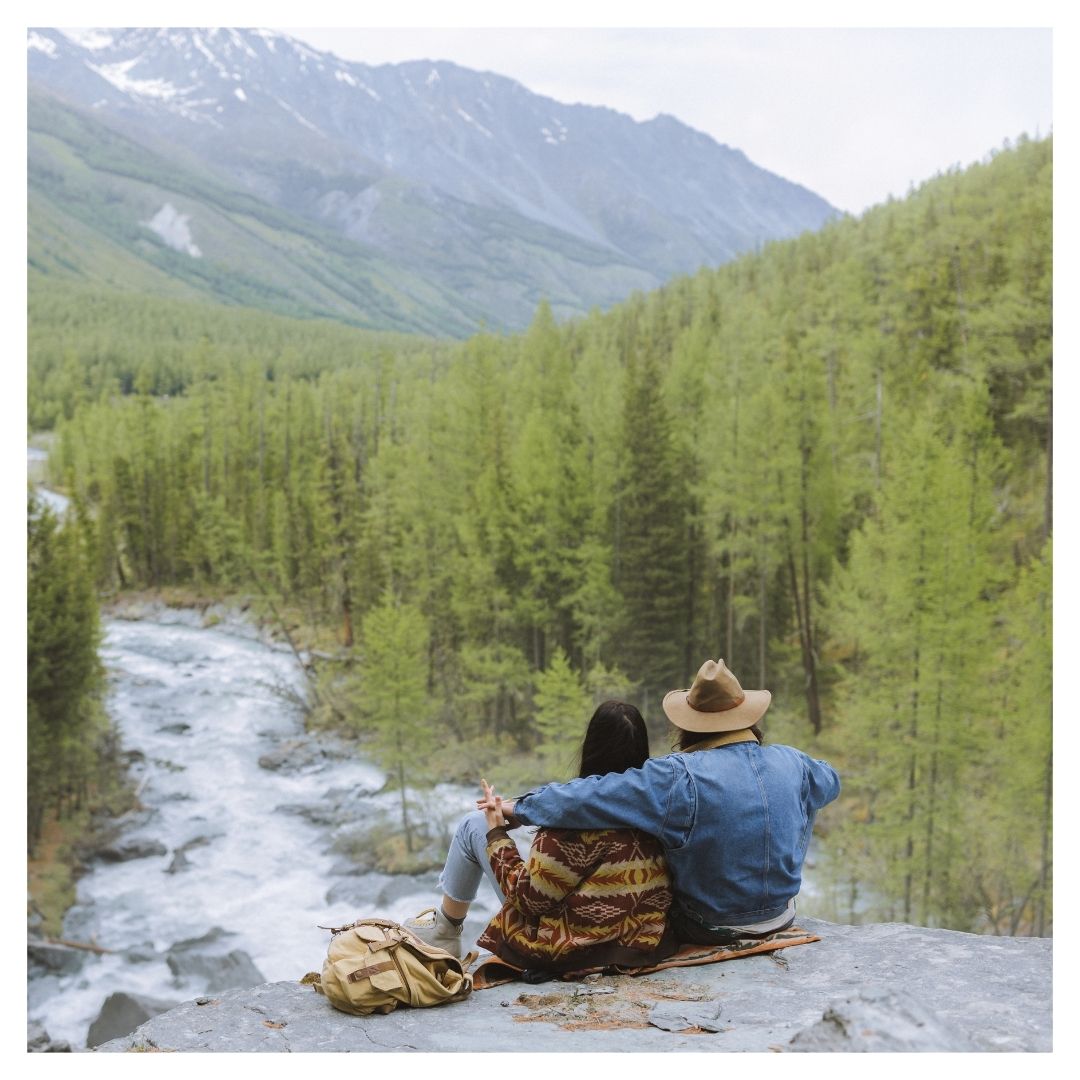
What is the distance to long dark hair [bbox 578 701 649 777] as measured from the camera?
396 centimetres

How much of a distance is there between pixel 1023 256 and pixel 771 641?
44.0ft

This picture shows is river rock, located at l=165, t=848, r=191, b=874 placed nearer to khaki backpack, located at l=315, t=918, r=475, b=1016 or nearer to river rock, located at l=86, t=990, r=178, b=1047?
river rock, located at l=86, t=990, r=178, b=1047

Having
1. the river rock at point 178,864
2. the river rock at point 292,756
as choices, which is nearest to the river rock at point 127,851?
the river rock at point 178,864

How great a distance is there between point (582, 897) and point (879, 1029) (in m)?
1.26

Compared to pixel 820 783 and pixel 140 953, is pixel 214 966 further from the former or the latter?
pixel 820 783

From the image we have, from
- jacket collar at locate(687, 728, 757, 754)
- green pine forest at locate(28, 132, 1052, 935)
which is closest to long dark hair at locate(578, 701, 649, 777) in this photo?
jacket collar at locate(687, 728, 757, 754)

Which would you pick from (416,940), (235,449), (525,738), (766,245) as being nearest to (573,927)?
(416,940)

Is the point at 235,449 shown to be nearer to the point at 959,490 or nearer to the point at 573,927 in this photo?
the point at 959,490

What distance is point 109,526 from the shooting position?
53281 millimetres

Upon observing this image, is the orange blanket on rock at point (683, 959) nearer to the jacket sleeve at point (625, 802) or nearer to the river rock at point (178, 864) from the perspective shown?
the jacket sleeve at point (625, 802)

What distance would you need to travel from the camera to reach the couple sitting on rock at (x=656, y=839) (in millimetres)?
3961

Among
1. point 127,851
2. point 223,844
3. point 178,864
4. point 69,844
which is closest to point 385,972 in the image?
point 178,864

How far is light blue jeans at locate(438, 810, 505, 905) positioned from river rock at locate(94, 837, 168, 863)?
894 inches

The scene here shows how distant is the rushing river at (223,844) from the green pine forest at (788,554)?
176 cm
